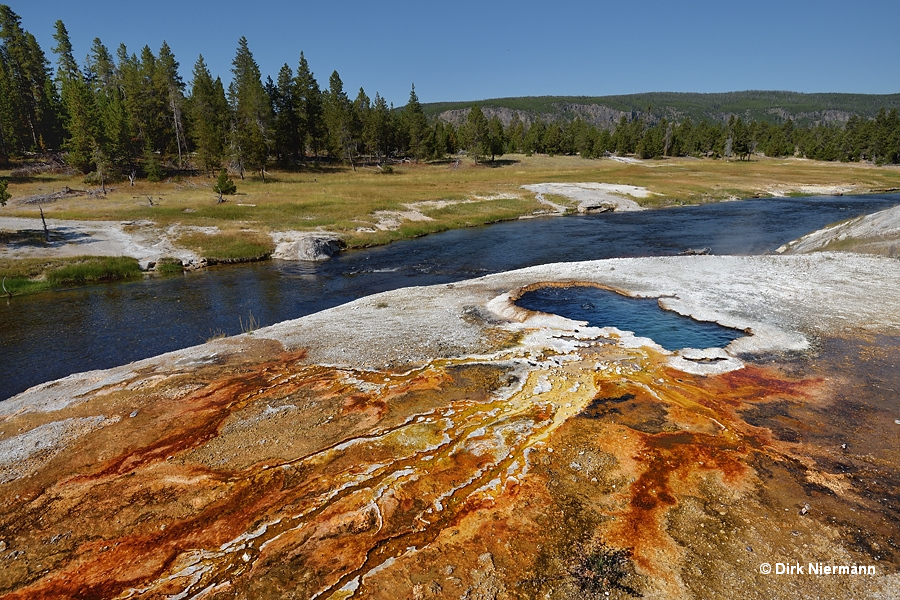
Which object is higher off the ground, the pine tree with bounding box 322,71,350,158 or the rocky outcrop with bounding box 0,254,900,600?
the pine tree with bounding box 322,71,350,158

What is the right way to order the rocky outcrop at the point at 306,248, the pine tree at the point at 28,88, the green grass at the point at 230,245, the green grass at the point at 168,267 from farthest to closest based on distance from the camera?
the pine tree at the point at 28,88 < the rocky outcrop at the point at 306,248 < the green grass at the point at 230,245 < the green grass at the point at 168,267

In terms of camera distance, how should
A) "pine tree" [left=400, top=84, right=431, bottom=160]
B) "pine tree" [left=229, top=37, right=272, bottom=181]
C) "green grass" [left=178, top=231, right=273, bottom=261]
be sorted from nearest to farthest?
"green grass" [left=178, top=231, right=273, bottom=261] → "pine tree" [left=229, top=37, right=272, bottom=181] → "pine tree" [left=400, top=84, right=431, bottom=160]

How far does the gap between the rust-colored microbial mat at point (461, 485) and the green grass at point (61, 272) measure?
23796mm

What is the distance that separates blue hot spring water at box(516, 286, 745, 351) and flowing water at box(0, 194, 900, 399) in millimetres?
9396

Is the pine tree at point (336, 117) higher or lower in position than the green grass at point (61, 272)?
higher

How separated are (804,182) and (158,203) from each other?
107296 mm

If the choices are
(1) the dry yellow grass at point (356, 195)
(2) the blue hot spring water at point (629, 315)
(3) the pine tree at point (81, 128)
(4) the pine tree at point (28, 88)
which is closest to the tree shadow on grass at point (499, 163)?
(1) the dry yellow grass at point (356, 195)

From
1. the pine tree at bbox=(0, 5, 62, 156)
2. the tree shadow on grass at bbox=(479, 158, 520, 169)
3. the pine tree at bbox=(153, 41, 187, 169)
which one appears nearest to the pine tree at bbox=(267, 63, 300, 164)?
the pine tree at bbox=(153, 41, 187, 169)

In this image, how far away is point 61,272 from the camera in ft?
109

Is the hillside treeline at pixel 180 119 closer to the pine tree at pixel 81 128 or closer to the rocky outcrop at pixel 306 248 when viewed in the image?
the pine tree at pixel 81 128

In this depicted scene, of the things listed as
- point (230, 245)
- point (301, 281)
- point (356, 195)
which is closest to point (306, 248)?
point (230, 245)

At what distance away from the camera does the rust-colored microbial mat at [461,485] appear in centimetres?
809

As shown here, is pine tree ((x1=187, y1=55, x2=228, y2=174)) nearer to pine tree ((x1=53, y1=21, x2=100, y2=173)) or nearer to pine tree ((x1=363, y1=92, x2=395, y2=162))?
pine tree ((x1=53, y1=21, x2=100, y2=173))

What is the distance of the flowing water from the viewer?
22.1m
